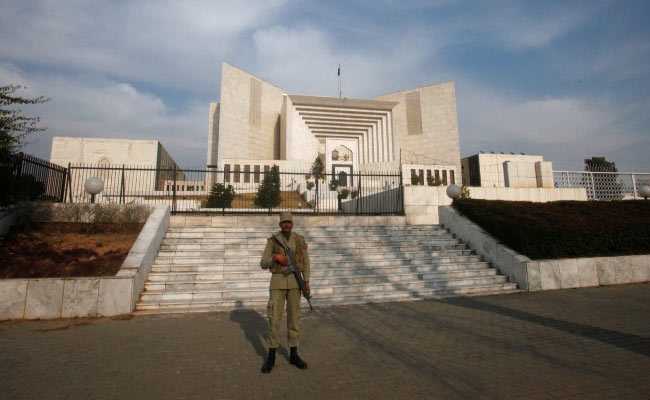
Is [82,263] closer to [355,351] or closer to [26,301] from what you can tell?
Answer: [26,301]

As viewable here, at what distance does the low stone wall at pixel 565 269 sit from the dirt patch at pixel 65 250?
944 cm

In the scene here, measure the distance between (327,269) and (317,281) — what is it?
2.44ft

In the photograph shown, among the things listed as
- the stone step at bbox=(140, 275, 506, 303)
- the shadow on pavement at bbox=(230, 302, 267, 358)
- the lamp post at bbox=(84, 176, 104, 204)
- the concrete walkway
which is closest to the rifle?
the concrete walkway

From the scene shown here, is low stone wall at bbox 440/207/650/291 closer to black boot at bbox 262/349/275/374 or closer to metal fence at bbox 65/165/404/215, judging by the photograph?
metal fence at bbox 65/165/404/215

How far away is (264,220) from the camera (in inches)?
452

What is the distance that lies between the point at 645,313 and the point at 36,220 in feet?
47.0

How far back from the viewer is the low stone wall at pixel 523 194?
648 inches

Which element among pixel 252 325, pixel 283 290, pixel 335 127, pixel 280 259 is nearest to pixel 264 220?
pixel 252 325

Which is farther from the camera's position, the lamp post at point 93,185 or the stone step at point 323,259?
the lamp post at point 93,185

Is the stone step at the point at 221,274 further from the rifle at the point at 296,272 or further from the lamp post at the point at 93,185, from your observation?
the lamp post at the point at 93,185

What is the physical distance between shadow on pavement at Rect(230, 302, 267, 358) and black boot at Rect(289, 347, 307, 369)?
0.49 m

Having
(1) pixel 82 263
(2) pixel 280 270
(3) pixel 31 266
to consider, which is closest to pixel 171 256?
(1) pixel 82 263

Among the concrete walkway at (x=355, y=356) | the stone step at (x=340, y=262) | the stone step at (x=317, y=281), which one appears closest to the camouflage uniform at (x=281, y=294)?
the concrete walkway at (x=355, y=356)

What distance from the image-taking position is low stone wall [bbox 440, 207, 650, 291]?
26.8 feet
